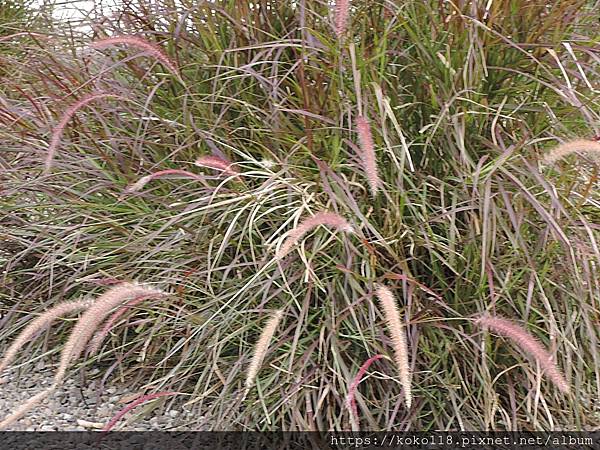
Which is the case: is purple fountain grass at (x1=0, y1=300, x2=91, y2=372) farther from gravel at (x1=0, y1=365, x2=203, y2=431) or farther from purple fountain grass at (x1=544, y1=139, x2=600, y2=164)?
purple fountain grass at (x1=544, y1=139, x2=600, y2=164)

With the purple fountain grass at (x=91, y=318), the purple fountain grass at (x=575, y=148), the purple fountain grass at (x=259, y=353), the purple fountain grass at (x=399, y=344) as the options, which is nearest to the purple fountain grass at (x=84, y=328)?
the purple fountain grass at (x=91, y=318)

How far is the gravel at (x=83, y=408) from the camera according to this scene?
104 inches

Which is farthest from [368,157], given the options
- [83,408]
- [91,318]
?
[83,408]

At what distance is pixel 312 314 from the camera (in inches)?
104

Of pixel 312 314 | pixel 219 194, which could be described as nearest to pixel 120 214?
pixel 219 194

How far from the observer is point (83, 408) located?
9.16 ft

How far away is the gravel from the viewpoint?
2648 millimetres

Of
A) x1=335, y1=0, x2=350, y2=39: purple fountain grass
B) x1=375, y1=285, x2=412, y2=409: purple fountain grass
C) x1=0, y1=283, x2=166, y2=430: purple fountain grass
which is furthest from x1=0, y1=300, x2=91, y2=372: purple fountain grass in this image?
x1=335, y1=0, x2=350, y2=39: purple fountain grass

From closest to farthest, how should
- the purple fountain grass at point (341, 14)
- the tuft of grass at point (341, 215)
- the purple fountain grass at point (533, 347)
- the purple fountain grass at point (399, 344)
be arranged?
the purple fountain grass at point (399, 344) → the purple fountain grass at point (533, 347) → the purple fountain grass at point (341, 14) → the tuft of grass at point (341, 215)

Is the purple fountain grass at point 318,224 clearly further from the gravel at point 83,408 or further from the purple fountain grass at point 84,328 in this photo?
the gravel at point 83,408

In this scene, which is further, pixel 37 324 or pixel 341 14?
pixel 341 14

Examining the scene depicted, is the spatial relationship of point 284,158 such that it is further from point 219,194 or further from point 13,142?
point 13,142

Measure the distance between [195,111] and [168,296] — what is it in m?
0.90

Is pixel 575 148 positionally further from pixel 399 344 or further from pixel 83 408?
pixel 83 408
